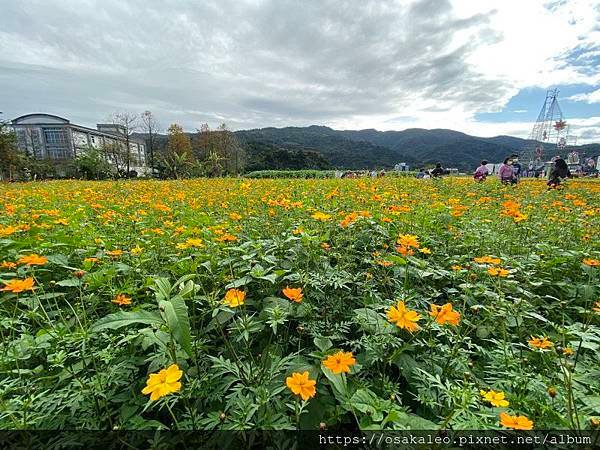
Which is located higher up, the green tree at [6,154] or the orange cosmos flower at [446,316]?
the green tree at [6,154]

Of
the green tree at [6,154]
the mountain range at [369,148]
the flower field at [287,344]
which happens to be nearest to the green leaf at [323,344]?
the flower field at [287,344]

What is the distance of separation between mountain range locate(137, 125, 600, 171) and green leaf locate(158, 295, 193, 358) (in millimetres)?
35865

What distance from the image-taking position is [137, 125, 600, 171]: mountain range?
206 feet

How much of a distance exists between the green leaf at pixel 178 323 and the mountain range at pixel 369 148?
35865mm

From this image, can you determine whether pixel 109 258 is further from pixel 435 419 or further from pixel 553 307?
pixel 553 307

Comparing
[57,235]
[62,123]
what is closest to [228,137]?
[62,123]

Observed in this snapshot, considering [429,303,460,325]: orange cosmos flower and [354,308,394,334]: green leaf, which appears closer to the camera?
[429,303,460,325]: orange cosmos flower

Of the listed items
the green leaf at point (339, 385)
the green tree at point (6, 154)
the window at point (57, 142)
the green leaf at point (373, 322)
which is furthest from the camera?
the window at point (57, 142)

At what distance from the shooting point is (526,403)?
104cm

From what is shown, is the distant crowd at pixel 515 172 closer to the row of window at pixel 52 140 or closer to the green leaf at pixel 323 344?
the green leaf at pixel 323 344

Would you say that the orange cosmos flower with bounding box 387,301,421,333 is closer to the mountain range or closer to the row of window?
the mountain range

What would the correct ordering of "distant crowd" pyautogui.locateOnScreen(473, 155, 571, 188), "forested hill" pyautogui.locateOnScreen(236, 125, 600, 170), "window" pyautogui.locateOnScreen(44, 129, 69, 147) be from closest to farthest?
"distant crowd" pyautogui.locateOnScreen(473, 155, 571, 188), "window" pyautogui.locateOnScreen(44, 129, 69, 147), "forested hill" pyautogui.locateOnScreen(236, 125, 600, 170)

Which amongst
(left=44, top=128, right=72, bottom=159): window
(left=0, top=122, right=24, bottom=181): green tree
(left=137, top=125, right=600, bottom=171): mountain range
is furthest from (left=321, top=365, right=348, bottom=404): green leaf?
(left=44, top=128, right=72, bottom=159): window

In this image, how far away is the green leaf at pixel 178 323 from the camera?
3.22ft
